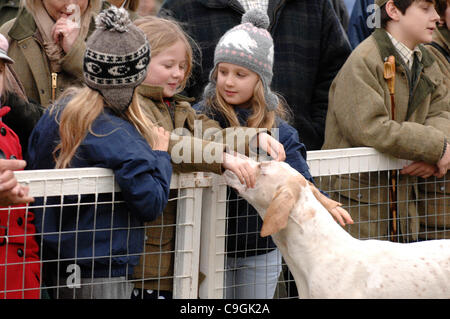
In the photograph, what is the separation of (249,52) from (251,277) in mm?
1219

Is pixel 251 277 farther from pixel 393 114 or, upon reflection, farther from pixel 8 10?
pixel 8 10

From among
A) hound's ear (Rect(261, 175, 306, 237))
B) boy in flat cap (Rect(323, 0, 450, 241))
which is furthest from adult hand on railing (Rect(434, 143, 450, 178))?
hound's ear (Rect(261, 175, 306, 237))

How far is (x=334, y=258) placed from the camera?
12.1 feet

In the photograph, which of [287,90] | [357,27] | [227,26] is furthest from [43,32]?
[357,27]

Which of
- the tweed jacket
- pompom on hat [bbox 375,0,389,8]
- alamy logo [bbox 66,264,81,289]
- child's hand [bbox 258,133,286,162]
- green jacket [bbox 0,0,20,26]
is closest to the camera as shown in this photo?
alamy logo [bbox 66,264,81,289]

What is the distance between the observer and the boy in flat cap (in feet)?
15.5

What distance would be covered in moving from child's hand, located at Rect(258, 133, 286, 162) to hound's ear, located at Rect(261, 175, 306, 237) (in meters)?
0.29

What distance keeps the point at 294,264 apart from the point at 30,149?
1.34 meters

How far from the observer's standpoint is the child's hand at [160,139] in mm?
3754

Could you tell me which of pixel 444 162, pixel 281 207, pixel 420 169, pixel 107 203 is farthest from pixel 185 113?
pixel 444 162

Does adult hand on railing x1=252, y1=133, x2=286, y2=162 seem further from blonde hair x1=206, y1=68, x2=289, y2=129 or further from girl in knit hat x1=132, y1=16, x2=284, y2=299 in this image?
blonde hair x1=206, y1=68, x2=289, y2=129

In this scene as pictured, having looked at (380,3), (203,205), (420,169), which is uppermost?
(380,3)

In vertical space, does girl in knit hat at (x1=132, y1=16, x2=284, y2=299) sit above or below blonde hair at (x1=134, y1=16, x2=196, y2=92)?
below

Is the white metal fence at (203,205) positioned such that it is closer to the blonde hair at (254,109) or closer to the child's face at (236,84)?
the blonde hair at (254,109)
